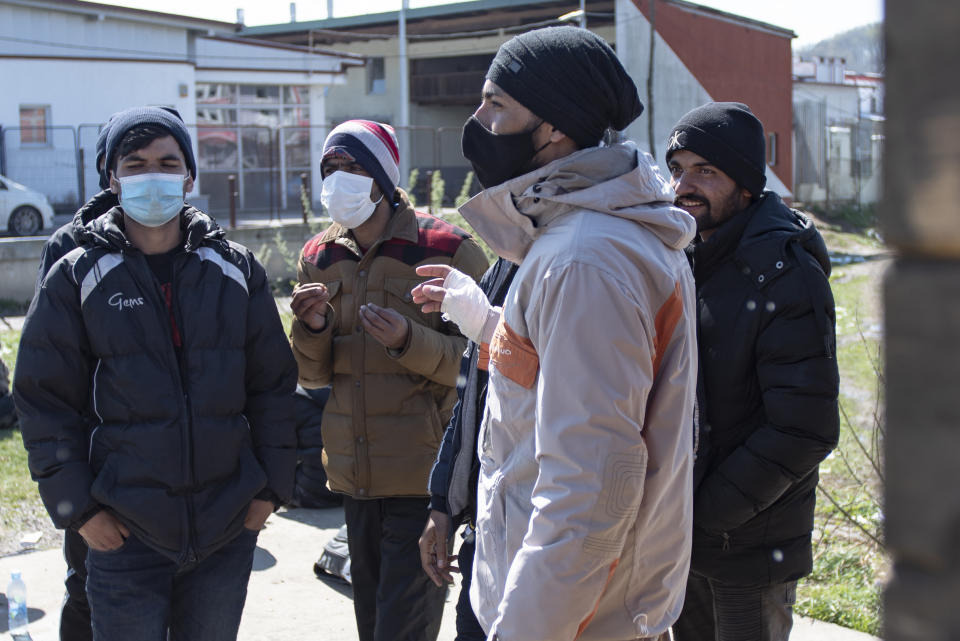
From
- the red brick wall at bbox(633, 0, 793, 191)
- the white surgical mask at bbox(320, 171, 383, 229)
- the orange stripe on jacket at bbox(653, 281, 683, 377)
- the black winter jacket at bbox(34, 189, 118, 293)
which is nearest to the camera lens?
the orange stripe on jacket at bbox(653, 281, 683, 377)

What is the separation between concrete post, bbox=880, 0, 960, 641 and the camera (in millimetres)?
763

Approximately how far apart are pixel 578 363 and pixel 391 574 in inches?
76.1

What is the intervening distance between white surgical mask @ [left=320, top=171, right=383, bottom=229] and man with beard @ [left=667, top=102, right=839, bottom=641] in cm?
124

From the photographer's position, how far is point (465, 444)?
8.98 ft

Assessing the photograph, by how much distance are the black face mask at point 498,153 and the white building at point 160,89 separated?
1890cm

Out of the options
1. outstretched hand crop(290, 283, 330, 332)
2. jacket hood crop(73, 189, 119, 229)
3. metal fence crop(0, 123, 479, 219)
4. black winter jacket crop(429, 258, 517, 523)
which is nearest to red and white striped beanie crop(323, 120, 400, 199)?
outstretched hand crop(290, 283, 330, 332)

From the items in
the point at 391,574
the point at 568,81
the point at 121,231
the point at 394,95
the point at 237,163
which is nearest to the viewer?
the point at 568,81

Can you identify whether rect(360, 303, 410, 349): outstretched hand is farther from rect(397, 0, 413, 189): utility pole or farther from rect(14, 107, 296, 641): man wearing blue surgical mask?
rect(397, 0, 413, 189): utility pole

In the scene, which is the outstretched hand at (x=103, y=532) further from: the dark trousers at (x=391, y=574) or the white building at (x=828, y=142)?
the white building at (x=828, y=142)

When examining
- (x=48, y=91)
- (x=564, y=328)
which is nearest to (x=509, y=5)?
(x=48, y=91)

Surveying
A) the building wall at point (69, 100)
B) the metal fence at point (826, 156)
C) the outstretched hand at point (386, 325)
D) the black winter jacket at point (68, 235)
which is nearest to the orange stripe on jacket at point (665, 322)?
the outstretched hand at point (386, 325)

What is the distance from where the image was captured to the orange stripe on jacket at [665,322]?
2.04m

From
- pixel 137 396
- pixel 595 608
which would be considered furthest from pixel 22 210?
pixel 595 608

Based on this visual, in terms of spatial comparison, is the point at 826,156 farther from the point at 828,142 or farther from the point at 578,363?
the point at 578,363
